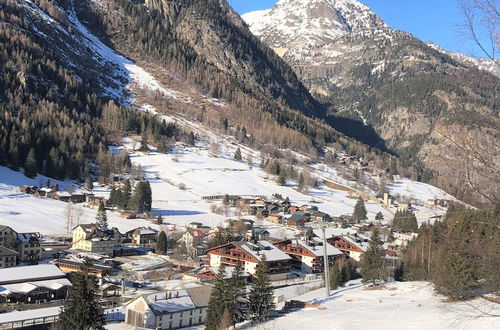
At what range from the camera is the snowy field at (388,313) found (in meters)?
18.5

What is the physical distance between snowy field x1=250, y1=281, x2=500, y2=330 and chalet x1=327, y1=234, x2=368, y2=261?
79.9ft

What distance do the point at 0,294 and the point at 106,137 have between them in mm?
77631

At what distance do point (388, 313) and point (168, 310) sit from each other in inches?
531

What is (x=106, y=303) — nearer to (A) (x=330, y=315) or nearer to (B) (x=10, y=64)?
(A) (x=330, y=315)

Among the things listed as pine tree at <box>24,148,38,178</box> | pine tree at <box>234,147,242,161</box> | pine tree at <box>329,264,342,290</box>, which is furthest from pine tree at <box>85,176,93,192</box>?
pine tree at <box>329,264,342,290</box>

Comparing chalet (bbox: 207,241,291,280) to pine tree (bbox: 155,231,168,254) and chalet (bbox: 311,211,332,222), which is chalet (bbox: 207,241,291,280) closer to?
pine tree (bbox: 155,231,168,254)

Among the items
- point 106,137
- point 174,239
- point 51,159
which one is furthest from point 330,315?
point 106,137

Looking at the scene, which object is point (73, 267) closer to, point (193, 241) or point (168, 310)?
point (168, 310)

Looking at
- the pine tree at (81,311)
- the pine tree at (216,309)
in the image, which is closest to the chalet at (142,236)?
the pine tree at (216,309)

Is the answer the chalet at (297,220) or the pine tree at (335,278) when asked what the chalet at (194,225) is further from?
the pine tree at (335,278)

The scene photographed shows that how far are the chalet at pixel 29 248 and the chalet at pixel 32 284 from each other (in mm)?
6972

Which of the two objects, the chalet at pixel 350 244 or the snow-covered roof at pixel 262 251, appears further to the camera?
the chalet at pixel 350 244

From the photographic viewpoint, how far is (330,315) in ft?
76.4

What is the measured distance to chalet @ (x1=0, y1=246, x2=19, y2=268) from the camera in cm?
4075
